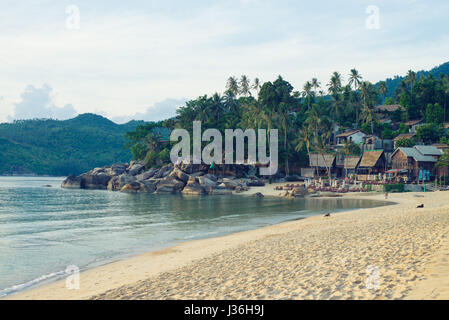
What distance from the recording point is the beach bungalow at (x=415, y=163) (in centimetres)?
5088

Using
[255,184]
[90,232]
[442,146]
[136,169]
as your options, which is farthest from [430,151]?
[136,169]

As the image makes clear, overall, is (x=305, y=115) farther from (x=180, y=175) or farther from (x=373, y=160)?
→ (x=180, y=175)

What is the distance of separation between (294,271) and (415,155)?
4897 centimetres

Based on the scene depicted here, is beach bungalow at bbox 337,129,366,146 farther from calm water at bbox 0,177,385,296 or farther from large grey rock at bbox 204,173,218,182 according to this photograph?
calm water at bbox 0,177,385,296

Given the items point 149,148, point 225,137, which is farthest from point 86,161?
point 225,137

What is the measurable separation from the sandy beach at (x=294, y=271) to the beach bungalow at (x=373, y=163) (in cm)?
4227

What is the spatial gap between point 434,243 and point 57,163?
449 ft

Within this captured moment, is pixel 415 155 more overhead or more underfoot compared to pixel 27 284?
more overhead

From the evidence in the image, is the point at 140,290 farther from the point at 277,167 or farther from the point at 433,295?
the point at 277,167

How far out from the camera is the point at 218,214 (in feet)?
99.6

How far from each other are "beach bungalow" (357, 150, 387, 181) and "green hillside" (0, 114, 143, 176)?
87.4m

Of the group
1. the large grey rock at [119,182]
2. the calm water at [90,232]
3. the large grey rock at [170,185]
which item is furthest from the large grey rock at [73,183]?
the calm water at [90,232]

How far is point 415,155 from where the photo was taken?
169 feet

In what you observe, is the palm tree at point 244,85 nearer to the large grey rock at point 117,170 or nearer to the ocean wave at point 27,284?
the large grey rock at point 117,170
